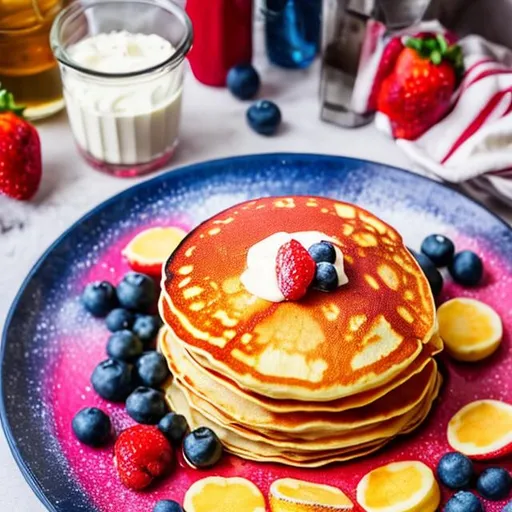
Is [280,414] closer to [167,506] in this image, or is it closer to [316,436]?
[316,436]

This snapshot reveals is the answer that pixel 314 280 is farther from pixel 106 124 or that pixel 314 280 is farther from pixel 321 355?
pixel 106 124

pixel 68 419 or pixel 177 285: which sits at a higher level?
pixel 177 285

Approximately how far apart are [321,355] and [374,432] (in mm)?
200

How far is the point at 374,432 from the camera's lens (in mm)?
1626

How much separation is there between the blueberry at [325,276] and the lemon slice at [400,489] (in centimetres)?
35

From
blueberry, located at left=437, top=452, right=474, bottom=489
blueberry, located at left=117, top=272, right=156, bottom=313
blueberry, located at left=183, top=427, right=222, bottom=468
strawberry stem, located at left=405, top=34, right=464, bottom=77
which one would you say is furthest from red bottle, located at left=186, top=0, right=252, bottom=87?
blueberry, located at left=437, top=452, right=474, bottom=489

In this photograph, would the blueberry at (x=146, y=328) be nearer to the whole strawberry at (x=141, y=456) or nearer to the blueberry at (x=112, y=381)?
the blueberry at (x=112, y=381)

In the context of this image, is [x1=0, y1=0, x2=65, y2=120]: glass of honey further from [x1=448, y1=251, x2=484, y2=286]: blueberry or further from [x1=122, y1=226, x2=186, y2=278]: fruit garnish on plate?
[x1=448, y1=251, x2=484, y2=286]: blueberry

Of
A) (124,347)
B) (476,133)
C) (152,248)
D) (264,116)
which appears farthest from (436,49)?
(124,347)

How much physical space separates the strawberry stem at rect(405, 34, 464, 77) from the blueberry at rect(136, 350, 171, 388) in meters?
1.05

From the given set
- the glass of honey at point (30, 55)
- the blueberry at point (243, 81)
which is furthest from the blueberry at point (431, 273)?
the glass of honey at point (30, 55)

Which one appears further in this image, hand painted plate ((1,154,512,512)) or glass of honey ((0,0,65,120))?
glass of honey ((0,0,65,120))

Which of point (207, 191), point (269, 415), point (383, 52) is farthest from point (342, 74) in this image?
point (269, 415)

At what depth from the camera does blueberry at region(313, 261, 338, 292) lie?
157cm
